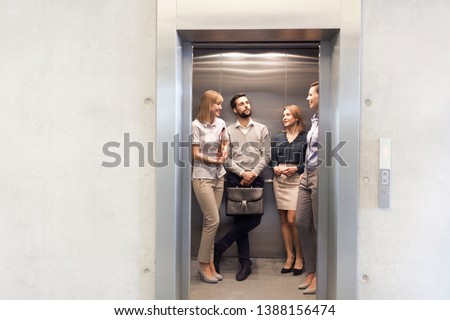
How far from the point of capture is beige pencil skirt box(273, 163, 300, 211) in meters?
3.98

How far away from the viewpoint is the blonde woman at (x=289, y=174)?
3975mm

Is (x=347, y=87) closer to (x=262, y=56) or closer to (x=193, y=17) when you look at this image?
(x=193, y=17)

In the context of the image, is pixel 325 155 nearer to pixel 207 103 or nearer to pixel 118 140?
pixel 118 140

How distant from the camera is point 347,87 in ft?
7.44

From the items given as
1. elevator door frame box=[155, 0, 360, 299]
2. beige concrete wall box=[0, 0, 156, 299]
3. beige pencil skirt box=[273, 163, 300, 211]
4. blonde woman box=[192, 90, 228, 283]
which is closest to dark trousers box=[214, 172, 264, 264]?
blonde woman box=[192, 90, 228, 283]

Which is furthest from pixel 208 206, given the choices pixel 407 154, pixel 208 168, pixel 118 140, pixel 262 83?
pixel 407 154

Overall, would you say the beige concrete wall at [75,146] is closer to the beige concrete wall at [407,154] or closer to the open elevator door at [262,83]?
the beige concrete wall at [407,154]

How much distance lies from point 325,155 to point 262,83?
2.14 m

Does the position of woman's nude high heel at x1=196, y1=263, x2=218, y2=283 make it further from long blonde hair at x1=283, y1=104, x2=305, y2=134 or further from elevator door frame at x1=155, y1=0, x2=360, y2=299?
long blonde hair at x1=283, y1=104, x2=305, y2=134

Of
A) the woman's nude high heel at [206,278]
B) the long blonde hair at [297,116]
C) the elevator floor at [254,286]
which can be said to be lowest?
the elevator floor at [254,286]

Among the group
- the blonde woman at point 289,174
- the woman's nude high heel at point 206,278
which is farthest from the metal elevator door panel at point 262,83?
the woman's nude high heel at point 206,278

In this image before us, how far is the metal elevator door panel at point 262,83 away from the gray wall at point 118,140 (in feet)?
6.45
